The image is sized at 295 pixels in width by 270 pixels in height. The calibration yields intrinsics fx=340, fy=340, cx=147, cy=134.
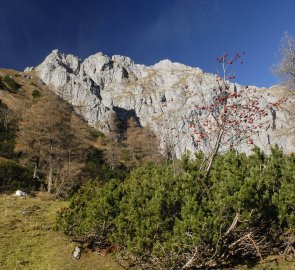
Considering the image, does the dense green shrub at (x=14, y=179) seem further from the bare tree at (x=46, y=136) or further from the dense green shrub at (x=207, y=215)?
the dense green shrub at (x=207, y=215)

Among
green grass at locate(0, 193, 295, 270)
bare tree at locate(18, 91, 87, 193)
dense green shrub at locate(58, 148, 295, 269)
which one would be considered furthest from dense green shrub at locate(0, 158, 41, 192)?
dense green shrub at locate(58, 148, 295, 269)

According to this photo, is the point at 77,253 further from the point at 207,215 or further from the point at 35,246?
the point at 207,215

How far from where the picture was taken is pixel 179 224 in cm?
914

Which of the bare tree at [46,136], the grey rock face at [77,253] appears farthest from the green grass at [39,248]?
the bare tree at [46,136]

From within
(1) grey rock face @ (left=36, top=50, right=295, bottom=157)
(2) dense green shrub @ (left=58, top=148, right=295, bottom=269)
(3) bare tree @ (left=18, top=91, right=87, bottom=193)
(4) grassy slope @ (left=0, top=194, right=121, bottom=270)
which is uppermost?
(1) grey rock face @ (left=36, top=50, right=295, bottom=157)

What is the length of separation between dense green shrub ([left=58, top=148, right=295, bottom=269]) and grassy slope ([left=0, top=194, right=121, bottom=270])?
1.64 metres

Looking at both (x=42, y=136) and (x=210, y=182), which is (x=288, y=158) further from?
(x=42, y=136)

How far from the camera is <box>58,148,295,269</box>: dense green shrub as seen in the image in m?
9.23

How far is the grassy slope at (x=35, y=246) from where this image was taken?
12.1 metres

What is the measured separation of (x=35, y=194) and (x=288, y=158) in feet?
68.1

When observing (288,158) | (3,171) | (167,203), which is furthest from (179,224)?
(3,171)

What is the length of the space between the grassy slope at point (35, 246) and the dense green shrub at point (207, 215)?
164 cm

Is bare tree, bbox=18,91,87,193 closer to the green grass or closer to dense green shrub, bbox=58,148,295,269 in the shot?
the green grass

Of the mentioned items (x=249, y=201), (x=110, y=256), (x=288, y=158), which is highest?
(x=288, y=158)
